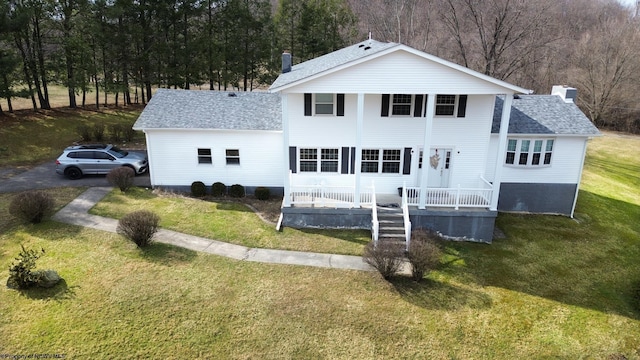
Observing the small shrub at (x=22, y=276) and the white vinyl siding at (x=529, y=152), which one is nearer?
the small shrub at (x=22, y=276)

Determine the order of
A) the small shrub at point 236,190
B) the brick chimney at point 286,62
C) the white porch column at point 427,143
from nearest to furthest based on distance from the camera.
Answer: the white porch column at point 427,143 < the small shrub at point 236,190 < the brick chimney at point 286,62

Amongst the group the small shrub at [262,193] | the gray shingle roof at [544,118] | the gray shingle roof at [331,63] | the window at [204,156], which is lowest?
the small shrub at [262,193]

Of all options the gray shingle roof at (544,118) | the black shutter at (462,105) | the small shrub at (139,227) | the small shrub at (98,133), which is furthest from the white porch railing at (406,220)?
the small shrub at (98,133)

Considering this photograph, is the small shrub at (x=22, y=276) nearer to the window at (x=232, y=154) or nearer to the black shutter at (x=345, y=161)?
the window at (x=232, y=154)

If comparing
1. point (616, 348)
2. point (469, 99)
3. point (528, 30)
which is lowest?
point (616, 348)

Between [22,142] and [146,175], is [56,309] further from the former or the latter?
[22,142]

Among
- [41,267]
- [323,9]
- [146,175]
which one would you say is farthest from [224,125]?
[323,9]

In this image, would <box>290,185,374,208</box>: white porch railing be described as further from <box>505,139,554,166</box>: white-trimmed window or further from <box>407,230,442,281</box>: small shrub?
<box>505,139,554,166</box>: white-trimmed window
